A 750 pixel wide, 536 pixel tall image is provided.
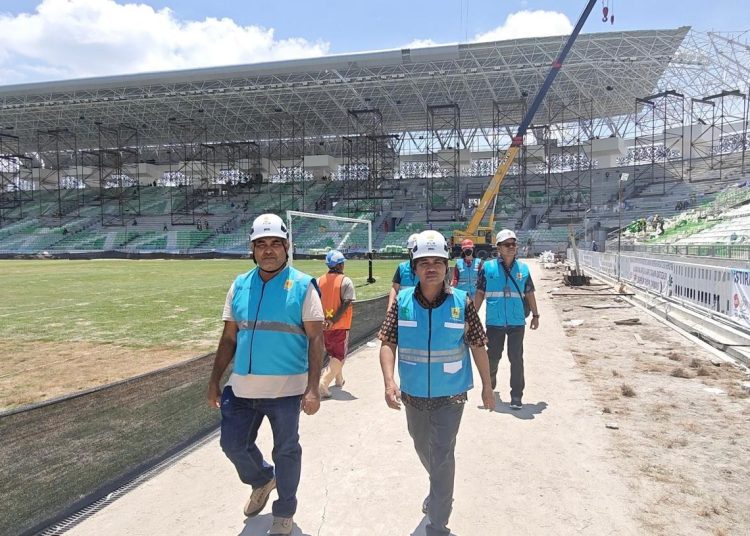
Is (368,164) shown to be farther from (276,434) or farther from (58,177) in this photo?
(276,434)

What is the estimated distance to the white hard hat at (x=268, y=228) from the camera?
10.1 ft

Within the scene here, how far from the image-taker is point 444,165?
204 feet

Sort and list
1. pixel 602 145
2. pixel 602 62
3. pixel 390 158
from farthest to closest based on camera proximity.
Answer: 1. pixel 390 158
2. pixel 602 145
3. pixel 602 62

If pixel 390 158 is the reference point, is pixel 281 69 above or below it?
above

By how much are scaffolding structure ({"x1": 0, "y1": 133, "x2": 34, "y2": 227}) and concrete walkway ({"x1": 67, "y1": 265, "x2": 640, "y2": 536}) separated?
7940 cm

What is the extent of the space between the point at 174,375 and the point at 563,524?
3.87 metres

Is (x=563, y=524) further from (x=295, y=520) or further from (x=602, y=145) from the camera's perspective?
(x=602, y=145)

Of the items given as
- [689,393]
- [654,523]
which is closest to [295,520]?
[654,523]

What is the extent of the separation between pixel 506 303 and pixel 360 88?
151 ft

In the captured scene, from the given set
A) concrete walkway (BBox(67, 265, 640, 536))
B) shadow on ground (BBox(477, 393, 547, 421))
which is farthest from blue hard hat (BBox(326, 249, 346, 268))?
shadow on ground (BBox(477, 393, 547, 421))

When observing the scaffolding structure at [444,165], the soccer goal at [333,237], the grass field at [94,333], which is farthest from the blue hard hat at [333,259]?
the scaffolding structure at [444,165]

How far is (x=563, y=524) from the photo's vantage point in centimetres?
321

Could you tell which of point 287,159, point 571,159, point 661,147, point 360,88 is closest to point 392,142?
point 360,88

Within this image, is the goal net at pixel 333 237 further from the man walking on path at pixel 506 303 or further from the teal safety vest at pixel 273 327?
the teal safety vest at pixel 273 327
